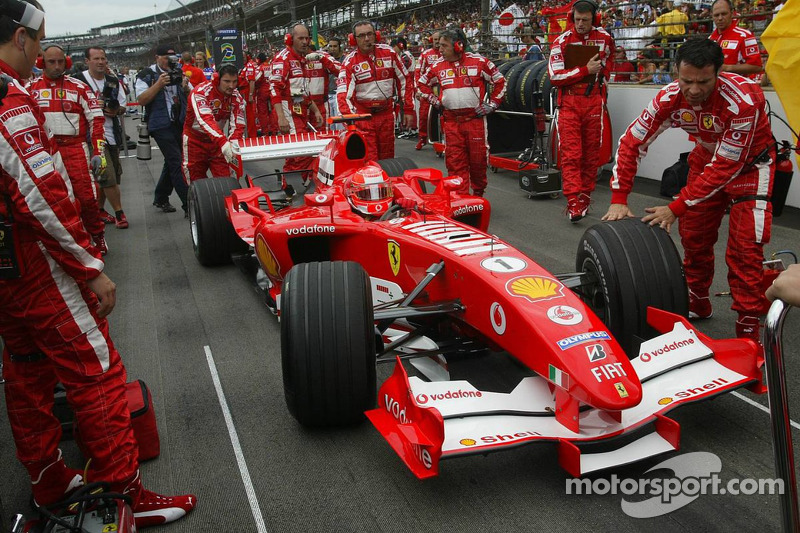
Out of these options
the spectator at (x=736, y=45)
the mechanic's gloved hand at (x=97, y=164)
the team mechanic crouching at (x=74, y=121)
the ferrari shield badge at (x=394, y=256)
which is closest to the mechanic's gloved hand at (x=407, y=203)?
the ferrari shield badge at (x=394, y=256)

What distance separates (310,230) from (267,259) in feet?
1.92

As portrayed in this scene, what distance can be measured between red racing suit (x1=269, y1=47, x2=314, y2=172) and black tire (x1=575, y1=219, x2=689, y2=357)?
21.0 ft

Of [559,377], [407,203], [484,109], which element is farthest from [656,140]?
[559,377]

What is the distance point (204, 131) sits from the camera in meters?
7.60

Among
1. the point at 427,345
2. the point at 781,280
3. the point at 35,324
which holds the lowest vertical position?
the point at 427,345

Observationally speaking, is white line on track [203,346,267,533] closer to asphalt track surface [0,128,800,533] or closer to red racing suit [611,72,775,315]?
asphalt track surface [0,128,800,533]

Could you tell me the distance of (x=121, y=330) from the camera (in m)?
5.48

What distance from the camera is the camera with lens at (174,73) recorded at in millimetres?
8723

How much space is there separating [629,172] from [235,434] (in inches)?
120

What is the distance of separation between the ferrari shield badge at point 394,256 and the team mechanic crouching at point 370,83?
404 centimetres

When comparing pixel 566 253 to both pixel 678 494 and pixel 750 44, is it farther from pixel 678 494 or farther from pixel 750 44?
pixel 678 494

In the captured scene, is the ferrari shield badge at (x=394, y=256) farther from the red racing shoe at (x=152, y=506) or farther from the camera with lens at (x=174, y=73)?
the camera with lens at (x=174, y=73)

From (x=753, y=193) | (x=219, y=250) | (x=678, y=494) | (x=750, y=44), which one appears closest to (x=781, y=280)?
(x=678, y=494)

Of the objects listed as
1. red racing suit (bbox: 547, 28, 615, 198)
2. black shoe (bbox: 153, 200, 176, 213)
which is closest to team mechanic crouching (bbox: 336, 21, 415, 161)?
red racing suit (bbox: 547, 28, 615, 198)
